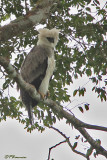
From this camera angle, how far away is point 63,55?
5.22 metres

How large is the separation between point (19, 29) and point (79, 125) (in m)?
1.20

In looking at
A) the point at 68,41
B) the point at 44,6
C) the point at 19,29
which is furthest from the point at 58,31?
the point at 19,29

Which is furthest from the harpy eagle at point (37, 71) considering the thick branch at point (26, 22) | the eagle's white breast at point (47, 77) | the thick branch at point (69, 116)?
the thick branch at point (26, 22)

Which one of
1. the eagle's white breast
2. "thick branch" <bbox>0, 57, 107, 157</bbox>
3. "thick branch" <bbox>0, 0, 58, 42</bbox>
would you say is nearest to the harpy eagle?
the eagle's white breast

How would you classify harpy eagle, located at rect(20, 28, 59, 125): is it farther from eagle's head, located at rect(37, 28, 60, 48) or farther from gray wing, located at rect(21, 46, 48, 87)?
eagle's head, located at rect(37, 28, 60, 48)

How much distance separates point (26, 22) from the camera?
345 cm

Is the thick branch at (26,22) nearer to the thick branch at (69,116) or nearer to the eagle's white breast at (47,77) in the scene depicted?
the thick branch at (69,116)

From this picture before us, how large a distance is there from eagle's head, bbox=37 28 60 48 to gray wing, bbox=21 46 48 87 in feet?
1.41

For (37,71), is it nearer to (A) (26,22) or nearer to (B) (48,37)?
(B) (48,37)

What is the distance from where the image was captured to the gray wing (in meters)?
4.56

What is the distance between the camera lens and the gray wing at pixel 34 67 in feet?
15.0

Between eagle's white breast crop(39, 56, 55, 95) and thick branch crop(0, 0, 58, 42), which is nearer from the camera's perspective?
thick branch crop(0, 0, 58, 42)

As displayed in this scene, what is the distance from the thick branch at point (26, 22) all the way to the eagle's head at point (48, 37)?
123 cm

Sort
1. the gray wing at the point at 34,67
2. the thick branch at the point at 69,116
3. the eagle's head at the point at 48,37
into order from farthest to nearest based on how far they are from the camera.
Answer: the eagle's head at the point at 48,37, the gray wing at the point at 34,67, the thick branch at the point at 69,116
